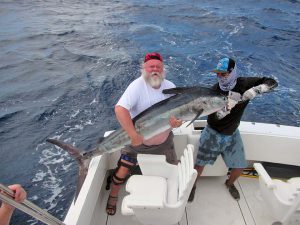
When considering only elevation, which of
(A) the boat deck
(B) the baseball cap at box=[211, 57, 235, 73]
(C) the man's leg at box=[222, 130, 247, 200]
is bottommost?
(A) the boat deck

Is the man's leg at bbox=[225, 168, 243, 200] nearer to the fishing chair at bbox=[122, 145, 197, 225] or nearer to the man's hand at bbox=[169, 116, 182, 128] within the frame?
the fishing chair at bbox=[122, 145, 197, 225]

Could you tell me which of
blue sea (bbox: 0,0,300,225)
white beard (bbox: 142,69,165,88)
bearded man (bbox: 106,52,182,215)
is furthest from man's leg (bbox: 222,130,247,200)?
blue sea (bbox: 0,0,300,225)

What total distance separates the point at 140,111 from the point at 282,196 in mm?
1537

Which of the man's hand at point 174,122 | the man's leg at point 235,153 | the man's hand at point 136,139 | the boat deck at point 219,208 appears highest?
the man's hand at point 174,122

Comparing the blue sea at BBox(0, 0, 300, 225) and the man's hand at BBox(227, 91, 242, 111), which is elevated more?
the man's hand at BBox(227, 91, 242, 111)

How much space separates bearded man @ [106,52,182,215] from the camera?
2.88 m

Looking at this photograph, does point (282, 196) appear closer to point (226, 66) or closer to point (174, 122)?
point (174, 122)

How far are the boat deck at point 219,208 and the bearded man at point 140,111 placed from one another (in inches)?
5.6

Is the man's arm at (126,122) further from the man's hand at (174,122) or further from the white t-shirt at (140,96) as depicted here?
the man's hand at (174,122)

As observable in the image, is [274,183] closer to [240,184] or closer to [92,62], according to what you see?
[240,184]

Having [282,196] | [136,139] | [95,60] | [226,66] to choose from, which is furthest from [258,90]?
[95,60]

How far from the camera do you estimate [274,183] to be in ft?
9.14

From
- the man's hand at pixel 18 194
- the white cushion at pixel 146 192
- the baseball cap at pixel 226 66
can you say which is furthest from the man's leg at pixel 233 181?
the man's hand at pixel 18 194

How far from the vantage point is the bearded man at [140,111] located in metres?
2.88
